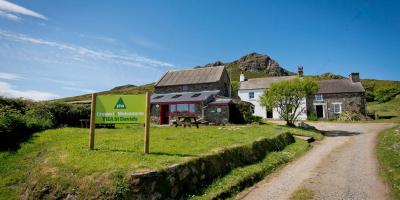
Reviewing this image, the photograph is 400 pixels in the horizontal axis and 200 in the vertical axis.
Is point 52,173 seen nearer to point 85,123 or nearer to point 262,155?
point 262,155

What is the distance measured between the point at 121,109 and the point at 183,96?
79.5 ft

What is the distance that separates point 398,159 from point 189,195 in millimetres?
10758

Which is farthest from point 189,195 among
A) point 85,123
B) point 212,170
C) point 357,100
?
point 357,100

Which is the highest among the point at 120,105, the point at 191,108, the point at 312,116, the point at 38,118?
the point at 191,108

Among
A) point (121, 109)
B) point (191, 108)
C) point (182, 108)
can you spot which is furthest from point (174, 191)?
point (182, 108)

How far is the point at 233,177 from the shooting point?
32.8ft

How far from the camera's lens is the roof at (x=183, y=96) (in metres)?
32.6

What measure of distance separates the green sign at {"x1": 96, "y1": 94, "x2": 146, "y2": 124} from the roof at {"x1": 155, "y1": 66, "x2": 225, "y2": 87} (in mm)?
25087

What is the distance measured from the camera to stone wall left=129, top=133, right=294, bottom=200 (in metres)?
7.30

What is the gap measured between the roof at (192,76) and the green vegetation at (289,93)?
757 cm

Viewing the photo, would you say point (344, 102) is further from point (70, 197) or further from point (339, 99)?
point (70, 197)

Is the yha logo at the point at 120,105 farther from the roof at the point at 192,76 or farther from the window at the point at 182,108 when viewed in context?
the roof at the point at 192,76

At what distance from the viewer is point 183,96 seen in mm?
34688

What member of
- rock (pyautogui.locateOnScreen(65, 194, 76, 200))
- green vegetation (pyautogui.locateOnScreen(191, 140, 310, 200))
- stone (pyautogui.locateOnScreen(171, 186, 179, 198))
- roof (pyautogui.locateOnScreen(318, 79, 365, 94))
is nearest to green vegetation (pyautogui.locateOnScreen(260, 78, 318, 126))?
green vegetation (pyautogui.locateOnScreen(191, 140, 310, 200))
